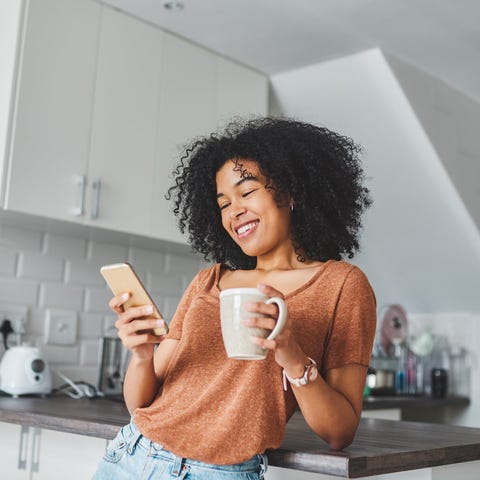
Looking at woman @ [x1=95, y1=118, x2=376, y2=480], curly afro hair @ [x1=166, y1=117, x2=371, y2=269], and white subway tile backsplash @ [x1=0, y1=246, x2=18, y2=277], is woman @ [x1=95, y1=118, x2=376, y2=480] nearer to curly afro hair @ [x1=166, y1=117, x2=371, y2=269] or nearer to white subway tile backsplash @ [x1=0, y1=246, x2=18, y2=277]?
curly afro hair @ [x1=166, y1=117, x2=371, y2=269]

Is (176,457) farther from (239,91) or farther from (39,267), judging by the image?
(239,91)

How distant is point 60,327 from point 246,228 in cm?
Result: 157

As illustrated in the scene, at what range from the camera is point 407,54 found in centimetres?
275

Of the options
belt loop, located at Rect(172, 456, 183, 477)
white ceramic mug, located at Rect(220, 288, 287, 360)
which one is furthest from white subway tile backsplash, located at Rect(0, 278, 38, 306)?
white ceramic mug, located at Rect(220, 288, 287, 360)

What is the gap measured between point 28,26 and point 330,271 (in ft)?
4.90

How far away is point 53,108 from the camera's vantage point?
232 centimetres

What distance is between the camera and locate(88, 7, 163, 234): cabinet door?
2.46 m

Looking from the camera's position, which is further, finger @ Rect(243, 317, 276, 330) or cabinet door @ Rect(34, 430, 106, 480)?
cabinet door @ Rect(34, 430, 106, 480)

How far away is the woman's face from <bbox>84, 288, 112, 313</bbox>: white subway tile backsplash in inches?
61.6

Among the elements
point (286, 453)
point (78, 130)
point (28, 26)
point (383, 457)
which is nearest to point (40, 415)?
point (286, 453)

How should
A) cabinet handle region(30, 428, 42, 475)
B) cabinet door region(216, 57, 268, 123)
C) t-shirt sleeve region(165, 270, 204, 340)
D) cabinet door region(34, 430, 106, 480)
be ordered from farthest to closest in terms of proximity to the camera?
cabinet door region(216, 57, 268, 123)
cabinet handle region(30, 428, 42, 475)
cabinet door region(34, 430, 106, 480)
t-shirt sleeve region(165, 270, 204, 340)

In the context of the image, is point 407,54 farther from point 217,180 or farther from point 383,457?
point 383,457

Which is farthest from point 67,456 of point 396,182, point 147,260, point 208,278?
point 396,182

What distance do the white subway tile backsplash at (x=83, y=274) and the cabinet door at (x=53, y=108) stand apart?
431 millimetres
